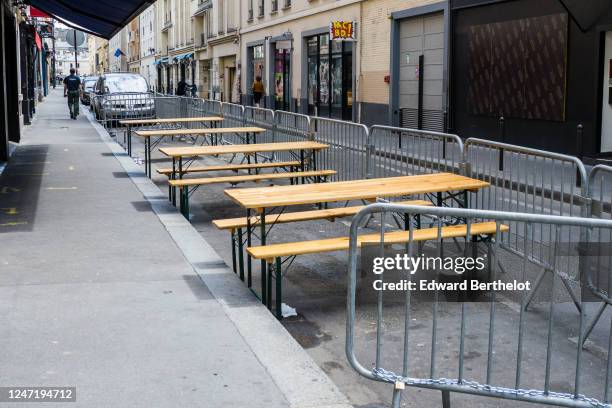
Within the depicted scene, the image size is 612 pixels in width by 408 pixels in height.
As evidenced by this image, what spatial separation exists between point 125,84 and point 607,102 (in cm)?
1970

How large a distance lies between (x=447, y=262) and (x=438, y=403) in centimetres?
81

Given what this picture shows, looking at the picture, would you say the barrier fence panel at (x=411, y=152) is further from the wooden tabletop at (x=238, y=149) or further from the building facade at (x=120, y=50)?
the building facade at (x=120, y=50)

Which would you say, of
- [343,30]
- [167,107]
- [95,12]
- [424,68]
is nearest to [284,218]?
[95,12]

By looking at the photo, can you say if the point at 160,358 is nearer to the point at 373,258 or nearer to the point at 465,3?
the point at 373,258

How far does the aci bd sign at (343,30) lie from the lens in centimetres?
2708

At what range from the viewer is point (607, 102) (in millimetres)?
16531

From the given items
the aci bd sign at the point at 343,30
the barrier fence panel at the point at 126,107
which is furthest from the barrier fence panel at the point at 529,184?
the aci bd sign at the point at 343,30

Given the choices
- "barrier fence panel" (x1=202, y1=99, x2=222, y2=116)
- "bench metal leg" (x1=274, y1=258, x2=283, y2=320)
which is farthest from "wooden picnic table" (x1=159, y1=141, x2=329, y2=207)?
"barrier fence panel" (x1=202, y1=99, x2=222, y2=116)

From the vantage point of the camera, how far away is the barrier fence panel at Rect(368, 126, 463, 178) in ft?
28.2

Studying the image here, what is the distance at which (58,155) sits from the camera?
17.4m

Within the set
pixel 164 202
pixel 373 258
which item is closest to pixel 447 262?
pixel 373 258

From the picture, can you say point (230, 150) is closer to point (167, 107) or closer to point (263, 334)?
point (263, 334)

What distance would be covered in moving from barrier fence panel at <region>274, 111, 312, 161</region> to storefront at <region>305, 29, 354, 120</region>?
15.2 meters

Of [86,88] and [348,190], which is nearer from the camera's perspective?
[348,190]
